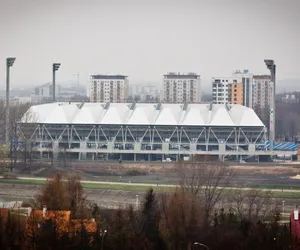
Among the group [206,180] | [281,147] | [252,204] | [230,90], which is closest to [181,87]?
[230,90]

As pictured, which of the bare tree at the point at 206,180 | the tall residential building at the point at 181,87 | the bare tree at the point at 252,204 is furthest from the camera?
the tall residential building at the point at 181,87

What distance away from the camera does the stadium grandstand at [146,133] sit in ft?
97.7

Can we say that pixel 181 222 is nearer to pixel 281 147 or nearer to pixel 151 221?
pixel 151 221

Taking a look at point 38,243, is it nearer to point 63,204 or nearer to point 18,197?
point 63,204

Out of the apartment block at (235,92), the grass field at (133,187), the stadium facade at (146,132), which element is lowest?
the grass field at (133,187)

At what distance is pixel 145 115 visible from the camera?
31.5 meters

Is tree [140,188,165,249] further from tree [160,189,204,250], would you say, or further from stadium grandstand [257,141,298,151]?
stadium grandstand [257,141,298,151]

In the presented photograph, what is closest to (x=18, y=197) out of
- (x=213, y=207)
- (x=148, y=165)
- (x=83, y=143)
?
(x=213, y=207)

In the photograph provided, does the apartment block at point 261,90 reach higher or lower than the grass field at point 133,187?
higher

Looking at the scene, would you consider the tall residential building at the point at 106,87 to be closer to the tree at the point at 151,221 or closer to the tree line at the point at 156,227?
the tree line at the point at 156,227

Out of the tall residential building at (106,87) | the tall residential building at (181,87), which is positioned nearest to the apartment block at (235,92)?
the tall residential building at (106,87)

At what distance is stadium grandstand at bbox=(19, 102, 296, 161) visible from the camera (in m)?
29.8

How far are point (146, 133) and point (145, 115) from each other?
100cm

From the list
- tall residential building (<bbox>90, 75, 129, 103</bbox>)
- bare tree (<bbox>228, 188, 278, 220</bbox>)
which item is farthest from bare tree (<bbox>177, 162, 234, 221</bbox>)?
tall residential building (<bbox>90, 75, 129, 103</bbox>)
